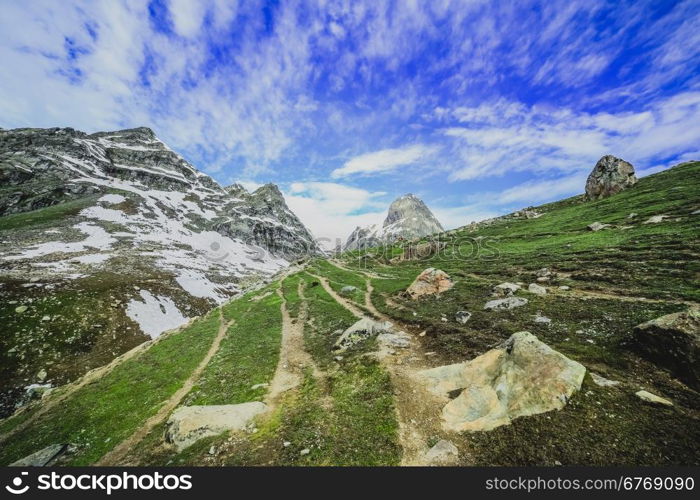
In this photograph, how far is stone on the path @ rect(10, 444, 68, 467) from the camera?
1678 centimetres

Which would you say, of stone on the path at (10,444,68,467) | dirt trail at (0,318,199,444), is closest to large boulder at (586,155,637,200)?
dirt trail at (0,318,199,444)

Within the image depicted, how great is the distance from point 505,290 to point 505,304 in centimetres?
540

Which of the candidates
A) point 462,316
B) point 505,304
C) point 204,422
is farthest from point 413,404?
point 505,304

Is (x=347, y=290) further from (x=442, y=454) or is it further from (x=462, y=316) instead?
(x=442, y=454)

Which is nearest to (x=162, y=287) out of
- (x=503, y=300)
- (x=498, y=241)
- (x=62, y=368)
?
(x=62, y=368)

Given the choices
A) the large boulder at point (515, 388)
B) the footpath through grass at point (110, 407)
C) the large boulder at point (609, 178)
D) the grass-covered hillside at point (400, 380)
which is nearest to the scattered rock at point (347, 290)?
the grass-covered hillside at point (400, 380)

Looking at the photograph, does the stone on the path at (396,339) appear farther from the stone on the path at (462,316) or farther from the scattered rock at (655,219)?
the scattered rock at (655,219)

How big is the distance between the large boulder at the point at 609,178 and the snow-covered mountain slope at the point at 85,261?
4795 inches

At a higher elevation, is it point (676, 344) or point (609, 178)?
point (609, 178)

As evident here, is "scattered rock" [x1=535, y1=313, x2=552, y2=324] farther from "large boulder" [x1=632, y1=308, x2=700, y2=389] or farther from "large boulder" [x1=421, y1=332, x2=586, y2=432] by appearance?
"large boulder" [x1=421, y1=332, x2=586, y2=432]

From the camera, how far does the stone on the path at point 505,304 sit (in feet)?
93.0

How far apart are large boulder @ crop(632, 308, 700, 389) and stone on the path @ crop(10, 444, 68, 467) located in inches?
1339

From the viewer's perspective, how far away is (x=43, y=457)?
17.2 meters

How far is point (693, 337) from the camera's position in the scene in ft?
43.8
